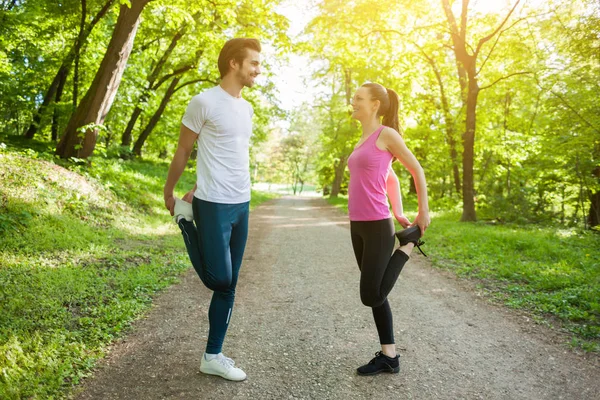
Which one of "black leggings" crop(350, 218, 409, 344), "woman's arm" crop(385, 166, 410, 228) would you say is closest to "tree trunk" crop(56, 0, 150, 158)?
"woman's arm" crop(385, 166, 410, 228)

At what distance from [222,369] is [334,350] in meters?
1.07

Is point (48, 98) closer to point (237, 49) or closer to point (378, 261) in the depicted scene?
point (237, 49)

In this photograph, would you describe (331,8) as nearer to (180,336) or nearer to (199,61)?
(199,61)

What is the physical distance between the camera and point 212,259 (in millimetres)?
2756

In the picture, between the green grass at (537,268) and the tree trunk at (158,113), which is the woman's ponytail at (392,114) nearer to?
the green grass at (537,268)

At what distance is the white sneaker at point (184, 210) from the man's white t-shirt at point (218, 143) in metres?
0.13

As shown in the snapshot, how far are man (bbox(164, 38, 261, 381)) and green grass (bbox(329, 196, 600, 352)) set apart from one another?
3.50 metres

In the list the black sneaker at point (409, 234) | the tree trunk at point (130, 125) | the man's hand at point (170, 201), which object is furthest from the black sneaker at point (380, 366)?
the tree trunk at point (130, 125)

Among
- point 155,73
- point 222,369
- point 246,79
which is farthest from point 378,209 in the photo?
point 155,73

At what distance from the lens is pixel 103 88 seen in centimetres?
913

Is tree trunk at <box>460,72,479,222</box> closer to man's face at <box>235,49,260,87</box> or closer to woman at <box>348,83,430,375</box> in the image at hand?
woman at <box>348,83,430,375</box>

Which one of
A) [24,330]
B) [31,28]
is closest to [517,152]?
[24,330]

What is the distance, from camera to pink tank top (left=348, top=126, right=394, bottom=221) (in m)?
3.02

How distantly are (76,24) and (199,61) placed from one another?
4812 mm
